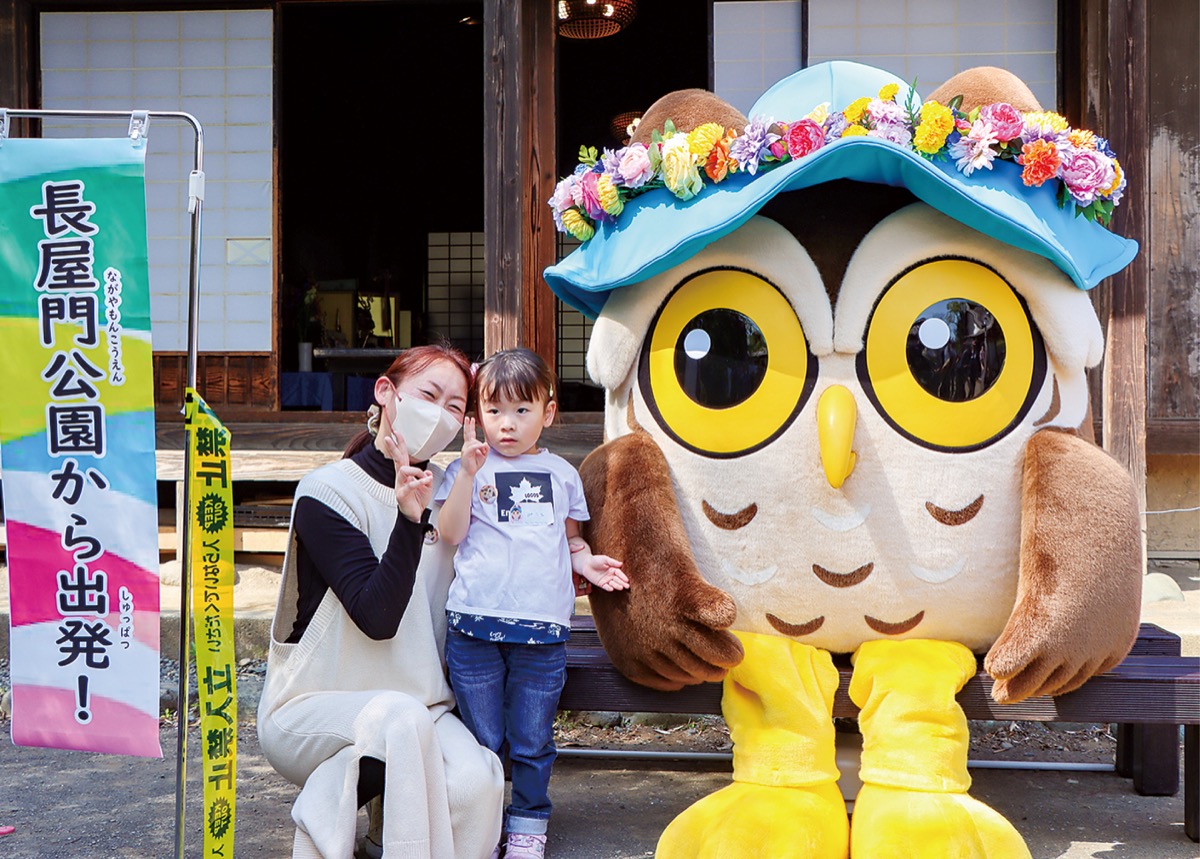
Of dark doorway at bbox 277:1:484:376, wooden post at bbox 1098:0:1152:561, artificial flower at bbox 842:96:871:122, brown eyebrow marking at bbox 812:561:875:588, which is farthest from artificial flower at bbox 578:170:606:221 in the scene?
dark doorway at bbox 277:1:484:376

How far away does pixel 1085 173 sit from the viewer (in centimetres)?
276

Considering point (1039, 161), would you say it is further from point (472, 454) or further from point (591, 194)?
point (472, 454)

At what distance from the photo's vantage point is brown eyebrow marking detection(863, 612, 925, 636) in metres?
2.84

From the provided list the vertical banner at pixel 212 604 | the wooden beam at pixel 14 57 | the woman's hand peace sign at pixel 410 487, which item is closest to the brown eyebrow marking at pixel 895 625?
the woman's hand peace sign at pixel 410 487

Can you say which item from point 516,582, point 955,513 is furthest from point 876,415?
point 516,582

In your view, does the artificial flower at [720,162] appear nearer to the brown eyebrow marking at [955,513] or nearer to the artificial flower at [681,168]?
the artificial flower at [681,168]

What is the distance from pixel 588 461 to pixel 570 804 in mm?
1247

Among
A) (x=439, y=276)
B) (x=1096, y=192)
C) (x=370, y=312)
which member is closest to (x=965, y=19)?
(x=1096, y=192)

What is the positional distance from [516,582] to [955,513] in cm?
111

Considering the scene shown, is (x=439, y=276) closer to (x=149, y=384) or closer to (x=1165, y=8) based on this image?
(x=1165, y=8)

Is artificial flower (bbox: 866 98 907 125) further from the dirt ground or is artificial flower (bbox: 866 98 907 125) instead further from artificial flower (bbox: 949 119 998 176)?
the dirt ground

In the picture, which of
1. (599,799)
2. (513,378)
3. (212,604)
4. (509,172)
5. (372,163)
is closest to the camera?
(212,604)

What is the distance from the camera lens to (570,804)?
11.9ft

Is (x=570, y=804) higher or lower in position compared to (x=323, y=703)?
lower
